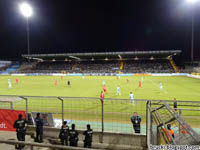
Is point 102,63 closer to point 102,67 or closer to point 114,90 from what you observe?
point 102,67

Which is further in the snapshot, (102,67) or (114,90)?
(102,67)

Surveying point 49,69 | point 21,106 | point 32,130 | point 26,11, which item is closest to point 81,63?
point 49,69

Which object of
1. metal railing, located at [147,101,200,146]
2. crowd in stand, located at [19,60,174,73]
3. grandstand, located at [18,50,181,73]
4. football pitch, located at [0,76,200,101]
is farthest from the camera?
crowd in stand, located at [19,60,174,73]

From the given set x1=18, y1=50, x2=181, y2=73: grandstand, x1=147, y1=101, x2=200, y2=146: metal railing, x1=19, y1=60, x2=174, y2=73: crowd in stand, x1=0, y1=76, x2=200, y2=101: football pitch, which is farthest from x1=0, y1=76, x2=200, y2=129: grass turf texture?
x1=19, y1=60, x2=174, y2=73: crowd in stand

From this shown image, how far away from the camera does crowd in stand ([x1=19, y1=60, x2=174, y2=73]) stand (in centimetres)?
6200

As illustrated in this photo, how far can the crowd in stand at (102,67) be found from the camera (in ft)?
203

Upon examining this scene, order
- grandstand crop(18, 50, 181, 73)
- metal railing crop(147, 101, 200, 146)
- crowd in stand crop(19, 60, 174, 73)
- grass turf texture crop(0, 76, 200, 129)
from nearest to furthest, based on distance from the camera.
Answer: metal railing crop(147, 101, 200, 146)
grass turf texture crop(0, 76, 200, 129)
grandstand crop(18, 50, 181, 73)
crowd in stand crop(19, 60, 174, 73)

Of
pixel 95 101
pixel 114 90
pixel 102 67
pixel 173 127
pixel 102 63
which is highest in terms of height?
pixel 102 63

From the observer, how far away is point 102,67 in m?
67.3

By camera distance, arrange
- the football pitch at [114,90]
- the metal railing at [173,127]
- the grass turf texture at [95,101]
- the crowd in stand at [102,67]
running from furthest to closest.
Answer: the crowd in stand at [102,67]
the football pitch at [114,90]
the grass turf texture at [95,101]
the metal railing at [173,127]

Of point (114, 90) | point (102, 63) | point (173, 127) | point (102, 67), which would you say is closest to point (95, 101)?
point (114, 90)

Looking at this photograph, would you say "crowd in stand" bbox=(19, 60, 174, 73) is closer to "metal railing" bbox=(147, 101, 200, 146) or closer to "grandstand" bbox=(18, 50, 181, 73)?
"grandstand" bbox=(18, 50, 181, 73)

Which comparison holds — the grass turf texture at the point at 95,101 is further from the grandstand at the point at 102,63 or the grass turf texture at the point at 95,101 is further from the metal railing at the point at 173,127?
the grandstand at the point at 102,63

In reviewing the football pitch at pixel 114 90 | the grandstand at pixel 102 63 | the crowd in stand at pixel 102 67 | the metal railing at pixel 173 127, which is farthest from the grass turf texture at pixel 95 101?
the crowd in stand at pixel 102 67
